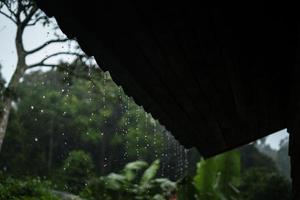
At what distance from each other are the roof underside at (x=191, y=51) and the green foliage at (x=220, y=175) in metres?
5.69

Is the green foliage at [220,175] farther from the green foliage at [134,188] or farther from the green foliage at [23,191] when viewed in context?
the green foliage at [23,191]

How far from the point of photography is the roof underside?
217 centimetres

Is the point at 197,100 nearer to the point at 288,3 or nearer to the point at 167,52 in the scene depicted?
the point at 167,52

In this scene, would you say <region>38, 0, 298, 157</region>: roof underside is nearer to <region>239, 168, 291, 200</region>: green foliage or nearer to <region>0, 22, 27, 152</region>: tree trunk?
<region>0, 22, 27, 152</region>: tree trunk

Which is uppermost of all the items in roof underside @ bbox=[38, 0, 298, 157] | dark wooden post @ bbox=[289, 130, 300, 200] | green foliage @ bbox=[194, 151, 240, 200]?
green foliage @ bbox=[194, 151, 240, 200]

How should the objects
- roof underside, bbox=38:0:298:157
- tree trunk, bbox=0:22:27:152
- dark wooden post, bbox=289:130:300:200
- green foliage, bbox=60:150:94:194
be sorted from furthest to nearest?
green foliage, bbox=60:150:94:194 < tree trunk, bbox=0:22:27:152 < dark wooden post, bbox=289:130:300:200 < roof underside, bbox=38:0:298:157

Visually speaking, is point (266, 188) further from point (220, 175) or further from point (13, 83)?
point (13, 83)

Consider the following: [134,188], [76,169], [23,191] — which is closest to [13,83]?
[23,191]

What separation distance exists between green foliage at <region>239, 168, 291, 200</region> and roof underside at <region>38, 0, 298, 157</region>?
16.3m

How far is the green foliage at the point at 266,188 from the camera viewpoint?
63.6 ft

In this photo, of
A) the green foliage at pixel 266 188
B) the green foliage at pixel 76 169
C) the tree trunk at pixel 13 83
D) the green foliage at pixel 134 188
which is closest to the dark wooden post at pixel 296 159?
the green foliage at pixel 134 188

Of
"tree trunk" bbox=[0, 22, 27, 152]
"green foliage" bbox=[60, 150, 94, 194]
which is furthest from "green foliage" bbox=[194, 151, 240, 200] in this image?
"green foliage" bbox=[60, 150, 94, 194]

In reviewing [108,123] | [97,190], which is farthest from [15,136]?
[97,190]

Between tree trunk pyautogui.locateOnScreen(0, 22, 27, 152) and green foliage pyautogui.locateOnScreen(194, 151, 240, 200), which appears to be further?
tree trunk pyautogui.locateOnScreen(0, 22, 27, 152)
